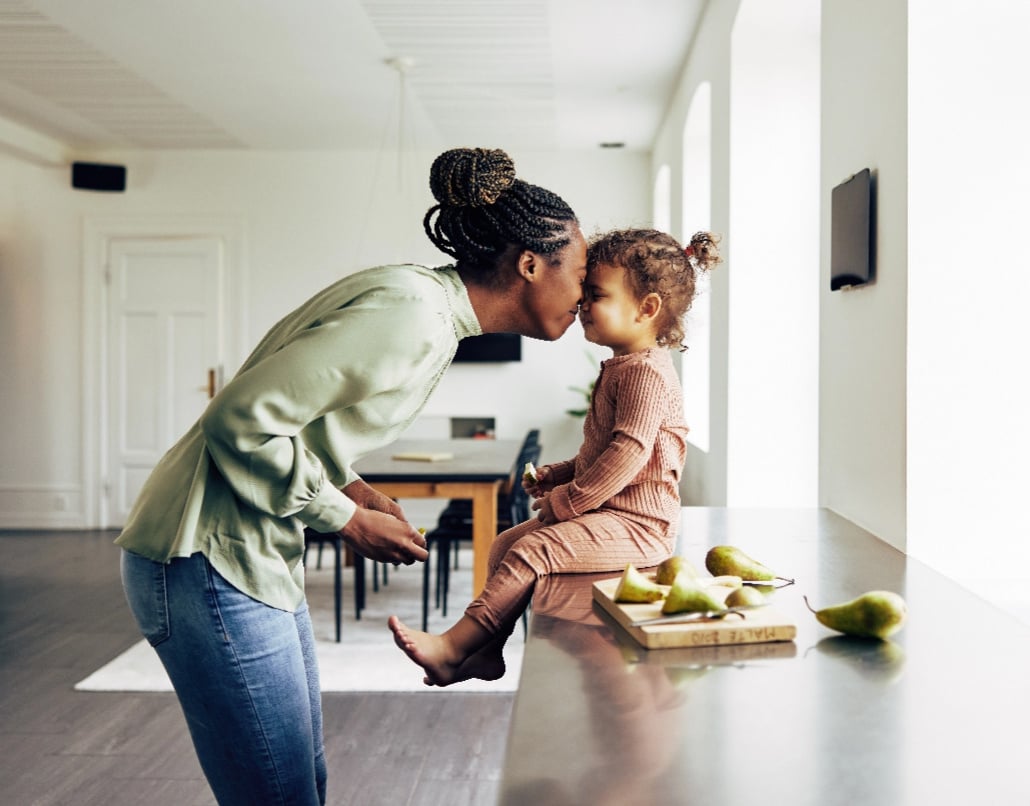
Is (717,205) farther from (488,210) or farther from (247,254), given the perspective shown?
(247,254)

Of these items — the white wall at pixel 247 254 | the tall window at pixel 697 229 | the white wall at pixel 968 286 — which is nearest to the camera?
the white wall at pixel 968 286

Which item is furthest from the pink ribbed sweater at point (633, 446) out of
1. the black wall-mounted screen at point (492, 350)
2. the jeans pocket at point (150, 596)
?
the black wall-mounted screen at point (492, 350)

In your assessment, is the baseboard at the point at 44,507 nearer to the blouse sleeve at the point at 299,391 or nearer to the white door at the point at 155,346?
the white door at the point at 155,346

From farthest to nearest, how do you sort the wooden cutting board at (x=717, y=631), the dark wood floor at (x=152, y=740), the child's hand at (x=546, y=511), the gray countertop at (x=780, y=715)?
the dark wood floor at (x=152, y=740)
the child's hand at (x=546, y=511)
the wooden cutting board at (x=717, y=631)
the gray countertop at (x=780, y=715)

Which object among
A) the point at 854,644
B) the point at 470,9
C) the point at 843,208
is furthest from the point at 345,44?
the point at 854,644

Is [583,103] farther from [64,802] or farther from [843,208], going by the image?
[64,802]

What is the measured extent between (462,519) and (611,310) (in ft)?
12.3

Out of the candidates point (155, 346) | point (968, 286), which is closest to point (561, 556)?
point (968, 286)

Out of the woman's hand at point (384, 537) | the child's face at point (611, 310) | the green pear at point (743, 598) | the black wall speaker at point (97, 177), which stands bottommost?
the green pear at point (743, 598)

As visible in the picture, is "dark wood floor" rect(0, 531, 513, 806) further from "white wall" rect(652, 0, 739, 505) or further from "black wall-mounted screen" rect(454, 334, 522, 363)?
"black wall-mounted screen" rect(454, 334, 522, 363)

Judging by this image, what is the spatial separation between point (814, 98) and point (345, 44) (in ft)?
7.64

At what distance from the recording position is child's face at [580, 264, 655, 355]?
1.68 m

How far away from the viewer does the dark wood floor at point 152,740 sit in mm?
2820

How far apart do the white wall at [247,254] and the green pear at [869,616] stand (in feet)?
20.6
